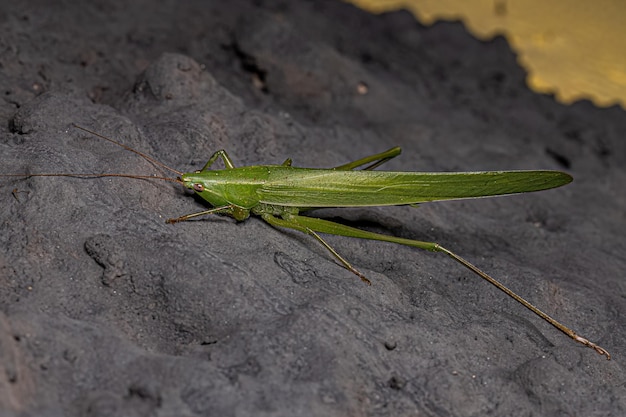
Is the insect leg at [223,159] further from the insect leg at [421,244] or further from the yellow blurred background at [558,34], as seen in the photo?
the yellow blurred background at [558,34]

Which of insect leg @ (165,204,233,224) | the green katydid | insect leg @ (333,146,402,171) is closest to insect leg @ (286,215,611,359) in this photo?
the green katydid

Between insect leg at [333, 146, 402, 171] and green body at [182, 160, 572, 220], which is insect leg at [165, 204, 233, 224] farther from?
insect leg at [333, 146, 402, 171]

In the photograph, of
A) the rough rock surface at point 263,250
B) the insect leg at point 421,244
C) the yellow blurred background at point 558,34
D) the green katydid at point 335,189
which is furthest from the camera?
the yellow blurred background at point 558,34

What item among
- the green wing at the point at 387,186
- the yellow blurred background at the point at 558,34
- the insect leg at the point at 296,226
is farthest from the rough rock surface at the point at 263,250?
the yellow blurred background at the point at 558,34

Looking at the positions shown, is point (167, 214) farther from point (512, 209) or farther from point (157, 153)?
point (512, 209)

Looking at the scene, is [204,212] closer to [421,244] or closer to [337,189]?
[337,189]

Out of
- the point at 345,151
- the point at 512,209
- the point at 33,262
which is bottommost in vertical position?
the point at 512,209

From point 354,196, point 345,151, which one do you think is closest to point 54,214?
point 354,196
